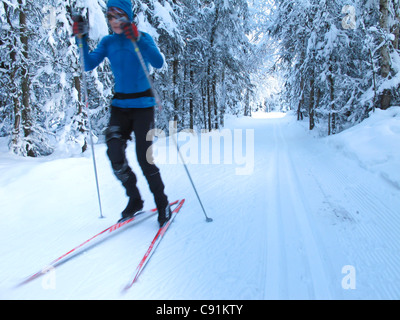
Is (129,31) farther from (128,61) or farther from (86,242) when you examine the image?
(86,242)

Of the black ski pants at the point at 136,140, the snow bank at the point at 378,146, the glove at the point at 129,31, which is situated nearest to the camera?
the glove at the point at 129,31

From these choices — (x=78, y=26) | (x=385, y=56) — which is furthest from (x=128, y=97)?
(x=385, y=56)

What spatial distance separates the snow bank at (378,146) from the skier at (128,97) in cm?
405

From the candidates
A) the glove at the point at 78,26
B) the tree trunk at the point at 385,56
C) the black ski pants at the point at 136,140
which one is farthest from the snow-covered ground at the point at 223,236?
the tree trunk at the point at 385,56

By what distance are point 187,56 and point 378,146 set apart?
37.1 ft

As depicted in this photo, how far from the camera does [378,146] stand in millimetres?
5543

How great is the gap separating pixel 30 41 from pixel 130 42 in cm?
974

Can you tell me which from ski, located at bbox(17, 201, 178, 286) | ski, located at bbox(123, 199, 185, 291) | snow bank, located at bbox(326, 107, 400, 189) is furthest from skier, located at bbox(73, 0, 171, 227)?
snow bank, located at bbox(326, 107, 400, 189)

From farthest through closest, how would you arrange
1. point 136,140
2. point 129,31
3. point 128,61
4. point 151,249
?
point 136,140 → point 128,61 → point 129,31 → point 151,249

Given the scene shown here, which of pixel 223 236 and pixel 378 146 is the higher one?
pixel 378 146

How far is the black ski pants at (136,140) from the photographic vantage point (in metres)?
2.85

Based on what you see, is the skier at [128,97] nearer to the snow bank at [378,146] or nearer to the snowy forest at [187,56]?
the snowy forest at [187,56]

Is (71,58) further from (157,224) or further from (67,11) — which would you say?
(157,224)

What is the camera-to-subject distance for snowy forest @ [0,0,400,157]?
7.97 meters
